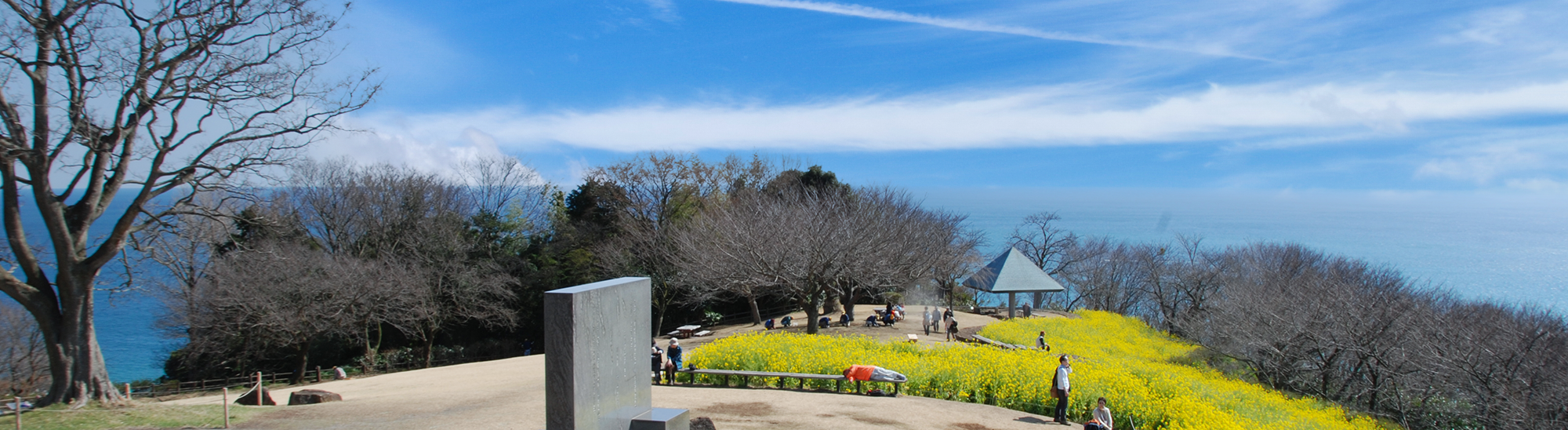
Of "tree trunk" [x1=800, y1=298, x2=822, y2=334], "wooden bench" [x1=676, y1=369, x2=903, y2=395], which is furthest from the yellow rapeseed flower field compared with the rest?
"tree trunk" [x1=800, y1=298, x2=822, y2=334]

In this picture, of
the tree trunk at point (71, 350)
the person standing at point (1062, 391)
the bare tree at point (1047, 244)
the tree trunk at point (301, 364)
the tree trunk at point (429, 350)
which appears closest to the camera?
the person standing at point (1062, 391)

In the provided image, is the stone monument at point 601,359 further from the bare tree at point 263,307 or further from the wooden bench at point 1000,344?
the bare tree at point 263,307

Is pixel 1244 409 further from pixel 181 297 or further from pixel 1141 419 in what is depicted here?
pixel 181 297

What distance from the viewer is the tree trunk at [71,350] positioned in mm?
13758

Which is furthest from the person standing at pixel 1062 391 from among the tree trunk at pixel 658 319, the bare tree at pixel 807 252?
the tree trunk at pixel 658 319

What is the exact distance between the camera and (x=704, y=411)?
13086 millimetres

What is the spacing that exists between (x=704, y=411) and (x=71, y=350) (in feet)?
38.4

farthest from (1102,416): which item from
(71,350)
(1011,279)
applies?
(1011,279)

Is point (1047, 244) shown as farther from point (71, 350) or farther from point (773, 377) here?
point (71, 350)

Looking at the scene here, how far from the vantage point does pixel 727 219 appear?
31.5 m

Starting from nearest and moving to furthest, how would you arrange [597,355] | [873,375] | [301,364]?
[597,355] → [873,375] → [301,364]

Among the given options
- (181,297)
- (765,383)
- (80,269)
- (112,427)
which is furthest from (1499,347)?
(181,297)

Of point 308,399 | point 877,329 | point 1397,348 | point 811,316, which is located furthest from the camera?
point 877,329

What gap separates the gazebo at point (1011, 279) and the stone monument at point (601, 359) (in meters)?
24.5
